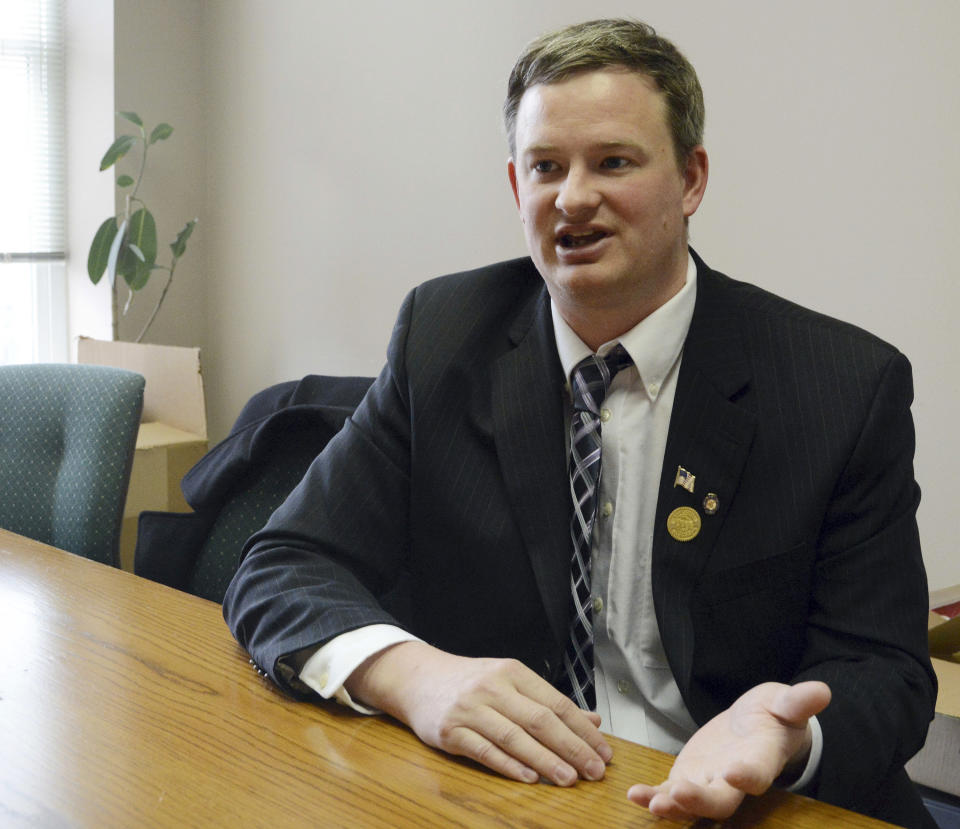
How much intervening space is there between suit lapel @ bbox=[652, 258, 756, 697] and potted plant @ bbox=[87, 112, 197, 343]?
287 centimetres

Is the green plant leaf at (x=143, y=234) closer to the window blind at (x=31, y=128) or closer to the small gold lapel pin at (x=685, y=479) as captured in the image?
the window blind at (x=31, y=128)

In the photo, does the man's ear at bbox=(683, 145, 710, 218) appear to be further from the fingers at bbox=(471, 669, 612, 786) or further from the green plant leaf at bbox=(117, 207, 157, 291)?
the green plant leaf at bbox=(117, 207, 157, 291)

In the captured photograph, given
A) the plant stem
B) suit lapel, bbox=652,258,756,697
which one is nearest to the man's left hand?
suit lapel, bbox=652,258,756,697

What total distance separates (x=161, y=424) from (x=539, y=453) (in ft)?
9.07

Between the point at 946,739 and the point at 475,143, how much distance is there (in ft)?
6.91

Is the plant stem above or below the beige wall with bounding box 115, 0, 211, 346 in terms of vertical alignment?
below

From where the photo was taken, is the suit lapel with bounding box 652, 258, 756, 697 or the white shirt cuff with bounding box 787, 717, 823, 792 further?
the suit lapel with bounding box 652, 258, 756, 697

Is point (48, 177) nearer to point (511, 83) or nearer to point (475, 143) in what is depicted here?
point (475, 143)

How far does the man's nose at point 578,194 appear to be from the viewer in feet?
4.17

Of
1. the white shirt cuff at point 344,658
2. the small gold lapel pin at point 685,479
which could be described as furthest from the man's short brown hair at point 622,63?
the white shirt cuff at point 344,658

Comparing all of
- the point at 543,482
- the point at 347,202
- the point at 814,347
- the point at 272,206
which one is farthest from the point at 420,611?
the point at 272,206

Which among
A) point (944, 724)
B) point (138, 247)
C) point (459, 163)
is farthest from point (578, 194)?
point (138, 247)

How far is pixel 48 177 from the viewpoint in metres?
4.18

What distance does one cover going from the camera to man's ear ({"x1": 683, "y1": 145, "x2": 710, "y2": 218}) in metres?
1.40
